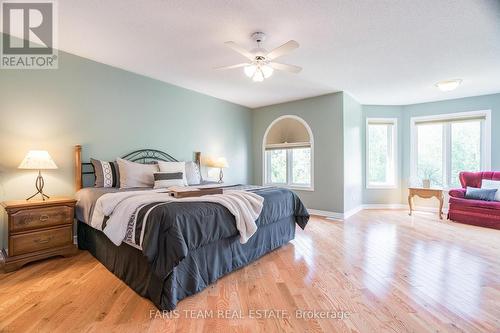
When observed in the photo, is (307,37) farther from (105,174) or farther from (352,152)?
(352,152)

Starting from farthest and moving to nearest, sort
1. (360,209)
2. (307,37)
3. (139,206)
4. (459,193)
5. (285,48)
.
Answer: (360,209), (459,193), (307,37), (285,48), (139,206)

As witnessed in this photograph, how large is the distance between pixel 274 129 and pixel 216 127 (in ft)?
4.94

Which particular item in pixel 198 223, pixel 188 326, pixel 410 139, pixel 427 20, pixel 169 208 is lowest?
pixel 188 326

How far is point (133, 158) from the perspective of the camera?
3.76 metres

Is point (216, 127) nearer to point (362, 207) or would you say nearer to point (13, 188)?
point (13, 188)

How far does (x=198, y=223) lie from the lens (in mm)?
1991

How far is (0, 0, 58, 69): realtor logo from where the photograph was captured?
7.60 ft

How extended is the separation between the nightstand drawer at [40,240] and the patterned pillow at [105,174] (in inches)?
24.6

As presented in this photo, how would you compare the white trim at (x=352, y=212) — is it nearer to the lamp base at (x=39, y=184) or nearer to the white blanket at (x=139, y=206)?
the white blanket at (x=139, y=206)

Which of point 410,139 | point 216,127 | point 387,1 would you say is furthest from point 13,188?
point 410,139

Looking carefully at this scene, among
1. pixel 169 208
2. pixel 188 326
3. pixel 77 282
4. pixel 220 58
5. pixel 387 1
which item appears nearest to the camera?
pixel 188 326

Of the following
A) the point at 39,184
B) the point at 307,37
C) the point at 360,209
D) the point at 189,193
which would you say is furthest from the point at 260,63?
the point at 360,209

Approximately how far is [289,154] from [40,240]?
4.64 metres

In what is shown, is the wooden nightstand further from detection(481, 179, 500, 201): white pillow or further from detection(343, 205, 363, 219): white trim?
detection(481, 179, 500, 201): white pillow
